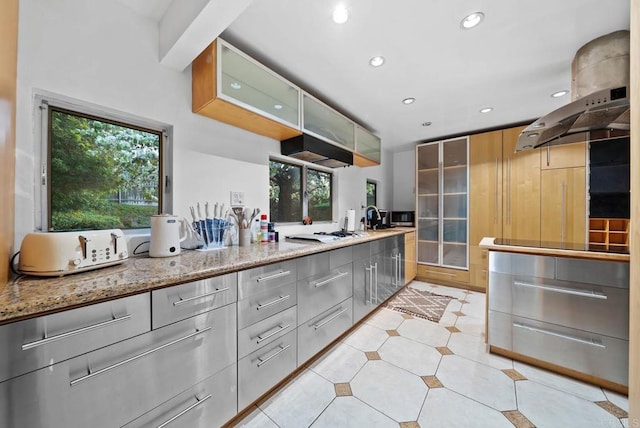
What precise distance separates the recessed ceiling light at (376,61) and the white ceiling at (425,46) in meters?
0.04

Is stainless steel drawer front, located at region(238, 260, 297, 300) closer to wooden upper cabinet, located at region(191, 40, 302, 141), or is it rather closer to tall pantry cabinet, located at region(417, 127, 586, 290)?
wooden upper cabinet, located at region(191, 40, 302, 141)

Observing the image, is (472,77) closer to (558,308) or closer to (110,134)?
(558,308)

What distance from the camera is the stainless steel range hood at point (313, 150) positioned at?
88.7 inches

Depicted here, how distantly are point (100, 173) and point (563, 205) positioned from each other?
4.63 m

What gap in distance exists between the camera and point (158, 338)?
39.3 inches

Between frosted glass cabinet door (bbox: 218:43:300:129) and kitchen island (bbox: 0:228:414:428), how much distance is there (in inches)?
43.1

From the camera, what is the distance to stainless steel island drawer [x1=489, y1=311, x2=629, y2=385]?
152 centimetres

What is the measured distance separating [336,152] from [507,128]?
9.27 ft

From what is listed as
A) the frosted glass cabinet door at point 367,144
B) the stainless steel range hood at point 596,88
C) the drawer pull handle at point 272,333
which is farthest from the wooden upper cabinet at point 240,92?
the stainless steel range hood at point 596,88

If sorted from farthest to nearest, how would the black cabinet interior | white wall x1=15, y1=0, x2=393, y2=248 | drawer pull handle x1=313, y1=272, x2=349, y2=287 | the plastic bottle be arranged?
1. the black cabinet interior
2. the plastic bottle
3. drawer pull handle x1=313, y1=272, x2=349, y2=287
4. white wall x1=15, y1=0, x2=393, y2=248

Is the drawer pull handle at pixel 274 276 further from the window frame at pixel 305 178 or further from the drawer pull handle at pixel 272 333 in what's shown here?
the window frame at pixel 305 178

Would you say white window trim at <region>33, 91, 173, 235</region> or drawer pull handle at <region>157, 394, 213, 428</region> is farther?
white window trim at <region>33, 91, 173, 235</region>

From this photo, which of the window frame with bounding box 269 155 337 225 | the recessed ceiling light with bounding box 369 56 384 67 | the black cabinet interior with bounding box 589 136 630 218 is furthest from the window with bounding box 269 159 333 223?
the black cabinet interior with bounding box 589 136 630 218

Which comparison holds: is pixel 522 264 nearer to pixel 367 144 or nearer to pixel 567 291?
pixel 567 291
